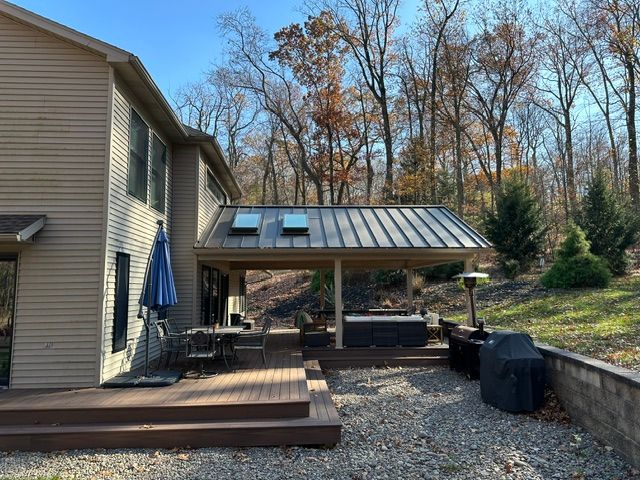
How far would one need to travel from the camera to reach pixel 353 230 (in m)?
9.73

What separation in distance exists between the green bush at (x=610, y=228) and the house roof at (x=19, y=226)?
53.1 ft

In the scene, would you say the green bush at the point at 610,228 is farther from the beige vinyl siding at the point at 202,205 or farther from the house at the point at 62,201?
the house at the point at 62,201

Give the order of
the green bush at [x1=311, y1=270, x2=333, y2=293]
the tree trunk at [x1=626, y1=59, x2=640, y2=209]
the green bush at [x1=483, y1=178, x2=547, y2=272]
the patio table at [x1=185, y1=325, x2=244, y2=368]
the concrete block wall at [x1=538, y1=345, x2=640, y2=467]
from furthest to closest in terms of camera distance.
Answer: the green bush at [x1=311, y1=270, x2=333, y2=293] < the tree trunk at [x1=626, y1=59, x2=640, y2=209] < the green bush at [x1=483, y1=178, x2=547, y2=272] < the patio table at [x1=185, y1=325, x2=244, y2=368] < the concrete block wall at [x1=538, y1=345, x2=640, y2=467]

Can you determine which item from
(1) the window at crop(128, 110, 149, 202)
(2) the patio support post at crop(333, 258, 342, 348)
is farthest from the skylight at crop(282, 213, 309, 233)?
(1) the window at crop(128, 110, 149, 202)

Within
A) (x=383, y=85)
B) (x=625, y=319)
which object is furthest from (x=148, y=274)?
(x=383, y=85)

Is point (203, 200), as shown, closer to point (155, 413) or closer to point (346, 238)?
point (346, 238)

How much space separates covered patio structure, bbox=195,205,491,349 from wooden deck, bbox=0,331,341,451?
3.58 m

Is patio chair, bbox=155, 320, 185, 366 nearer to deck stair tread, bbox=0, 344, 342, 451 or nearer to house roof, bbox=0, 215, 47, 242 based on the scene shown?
deck stair tread, bbox=0, 344, 342, 451

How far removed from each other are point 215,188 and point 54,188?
607 centimetres

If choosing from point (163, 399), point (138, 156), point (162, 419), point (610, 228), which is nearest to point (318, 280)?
point (610, 228)

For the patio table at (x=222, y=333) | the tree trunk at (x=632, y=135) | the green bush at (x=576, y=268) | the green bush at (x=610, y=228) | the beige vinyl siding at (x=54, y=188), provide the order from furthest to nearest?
the tree trunk at (x=632, y=135), the green bush at (x=610, y=228), the green bush at (x=576, y=268), the patio table at (x=222, y=333), the beige vinyl siding at (x=54, y=188)

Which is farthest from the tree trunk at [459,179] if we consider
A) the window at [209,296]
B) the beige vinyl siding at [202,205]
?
the beige vinyl siding at [202,205]

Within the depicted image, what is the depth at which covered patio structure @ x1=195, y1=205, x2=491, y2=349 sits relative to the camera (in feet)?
28.8

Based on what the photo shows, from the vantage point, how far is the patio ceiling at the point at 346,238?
8758 millimetres
